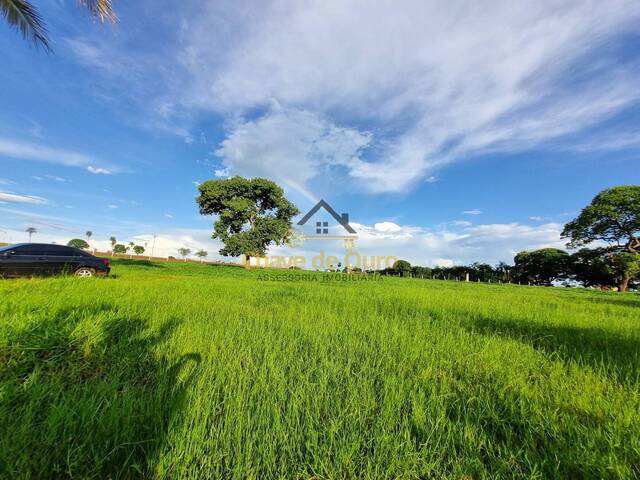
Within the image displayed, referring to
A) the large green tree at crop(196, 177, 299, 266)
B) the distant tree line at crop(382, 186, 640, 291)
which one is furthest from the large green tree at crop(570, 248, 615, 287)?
the large green tree at crop(196, 177, 299, 266)

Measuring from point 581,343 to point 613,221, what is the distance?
33.0 m

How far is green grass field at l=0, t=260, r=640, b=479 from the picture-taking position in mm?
1543

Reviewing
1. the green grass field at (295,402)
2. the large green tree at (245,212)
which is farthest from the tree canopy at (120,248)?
the green grass field at (295,402)

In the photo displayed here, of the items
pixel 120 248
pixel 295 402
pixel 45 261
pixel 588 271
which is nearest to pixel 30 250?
pixel 45 261

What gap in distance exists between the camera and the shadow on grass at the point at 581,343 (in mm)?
3092

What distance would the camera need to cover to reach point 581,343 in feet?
13.3

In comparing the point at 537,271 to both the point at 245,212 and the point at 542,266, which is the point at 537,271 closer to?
the point at 542,266

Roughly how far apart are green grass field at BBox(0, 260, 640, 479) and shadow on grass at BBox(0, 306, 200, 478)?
0.01 m

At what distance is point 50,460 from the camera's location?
4.71ft

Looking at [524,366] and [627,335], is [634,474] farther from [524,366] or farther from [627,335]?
[627,335]

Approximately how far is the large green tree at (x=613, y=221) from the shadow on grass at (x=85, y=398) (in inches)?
1356

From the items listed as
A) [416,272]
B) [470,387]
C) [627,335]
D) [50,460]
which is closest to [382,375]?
[470,387]

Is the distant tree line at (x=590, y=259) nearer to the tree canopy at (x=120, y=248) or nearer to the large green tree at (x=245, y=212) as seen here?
the large green tree at (x=245, y=212)

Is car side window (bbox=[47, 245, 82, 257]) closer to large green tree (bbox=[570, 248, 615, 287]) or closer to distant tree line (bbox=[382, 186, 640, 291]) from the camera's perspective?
distant tree line (bbox=[382, 186, 640, 291])
